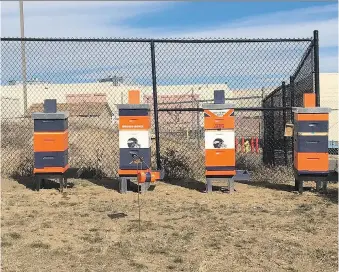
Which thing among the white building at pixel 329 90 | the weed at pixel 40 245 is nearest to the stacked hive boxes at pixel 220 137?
the weed at pixel 40 245

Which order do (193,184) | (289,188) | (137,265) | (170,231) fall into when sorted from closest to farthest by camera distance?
1. (137,265)
2. (170,231)
3. (289,188)
4. (193,184)

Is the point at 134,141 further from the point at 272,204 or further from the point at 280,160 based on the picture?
the point at 280,160

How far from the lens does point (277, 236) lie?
5016 mm

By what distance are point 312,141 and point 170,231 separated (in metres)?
3.34

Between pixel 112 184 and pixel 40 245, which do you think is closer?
pixel 40 245

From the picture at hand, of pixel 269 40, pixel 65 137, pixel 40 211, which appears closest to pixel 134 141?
pixel 65 137

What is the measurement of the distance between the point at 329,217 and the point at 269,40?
3.85 m

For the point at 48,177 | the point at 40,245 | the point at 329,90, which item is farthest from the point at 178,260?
the point at 329,90

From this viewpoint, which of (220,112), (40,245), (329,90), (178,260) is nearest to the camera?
(178,260)

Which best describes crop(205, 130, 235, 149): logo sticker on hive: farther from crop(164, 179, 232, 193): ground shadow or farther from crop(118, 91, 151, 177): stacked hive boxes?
crop(118, 91, 151, 177): stacked hive boxes

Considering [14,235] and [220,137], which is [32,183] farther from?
[220,137]

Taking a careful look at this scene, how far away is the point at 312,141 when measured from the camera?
7.30 meters

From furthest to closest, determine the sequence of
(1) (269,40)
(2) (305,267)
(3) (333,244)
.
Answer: (1) (269,40), (3) (333,244), (2) (305,267)

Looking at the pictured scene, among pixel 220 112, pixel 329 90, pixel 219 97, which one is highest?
pixel 329 90
